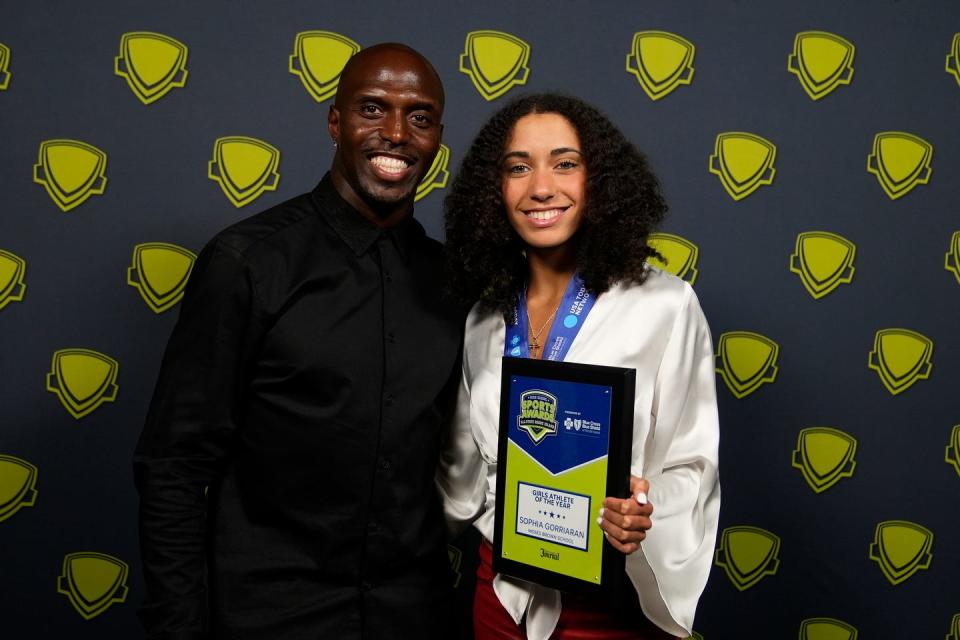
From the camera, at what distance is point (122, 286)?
2.38 metres

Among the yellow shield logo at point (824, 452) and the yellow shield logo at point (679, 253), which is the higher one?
the yellow shield logo at point (679, 253)

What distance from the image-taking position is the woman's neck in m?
1.86

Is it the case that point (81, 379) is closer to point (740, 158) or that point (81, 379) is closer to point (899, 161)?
point (740, 158)

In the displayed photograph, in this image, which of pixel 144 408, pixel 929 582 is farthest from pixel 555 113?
pixel 929 582

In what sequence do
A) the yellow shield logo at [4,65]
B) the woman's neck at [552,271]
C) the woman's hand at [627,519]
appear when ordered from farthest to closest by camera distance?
the yellow shield logo at [4,65]
the woman's neck at [552,271]
the woman's hand at [627,519]

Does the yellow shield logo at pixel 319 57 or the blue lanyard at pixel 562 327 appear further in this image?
the yellow shield logo at pixel 319 57

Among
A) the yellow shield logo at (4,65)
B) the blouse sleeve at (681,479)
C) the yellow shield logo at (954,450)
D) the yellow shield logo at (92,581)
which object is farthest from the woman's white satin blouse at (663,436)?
the yellow shield logo at (4,65)

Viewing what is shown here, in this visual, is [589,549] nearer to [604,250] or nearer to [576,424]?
[576,424]

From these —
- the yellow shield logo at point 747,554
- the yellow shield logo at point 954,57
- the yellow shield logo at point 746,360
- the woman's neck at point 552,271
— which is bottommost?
→ the yellow shield logo at point 747,554

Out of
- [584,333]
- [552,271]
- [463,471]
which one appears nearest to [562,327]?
[584,333]

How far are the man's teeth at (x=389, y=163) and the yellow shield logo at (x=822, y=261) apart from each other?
1.31 metres

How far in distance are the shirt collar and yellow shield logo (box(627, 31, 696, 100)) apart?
1055mm

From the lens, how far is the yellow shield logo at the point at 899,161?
2.49 meters

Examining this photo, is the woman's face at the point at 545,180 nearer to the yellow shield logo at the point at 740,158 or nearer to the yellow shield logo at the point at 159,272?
the yellow shield logo at the point at 740,158
